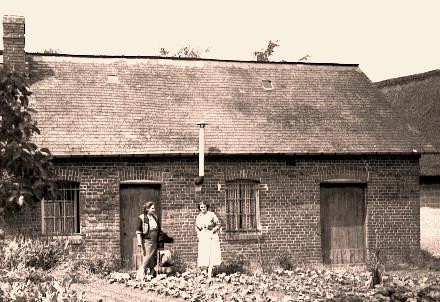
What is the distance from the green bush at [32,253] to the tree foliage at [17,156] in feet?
29.0

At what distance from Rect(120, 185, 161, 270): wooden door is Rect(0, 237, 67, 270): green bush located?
161cm

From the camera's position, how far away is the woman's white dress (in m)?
15.4

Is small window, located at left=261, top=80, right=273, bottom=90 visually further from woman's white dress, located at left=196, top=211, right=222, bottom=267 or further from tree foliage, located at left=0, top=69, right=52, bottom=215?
tree foliage, located at left=0, top=69, right=52, bottom=215

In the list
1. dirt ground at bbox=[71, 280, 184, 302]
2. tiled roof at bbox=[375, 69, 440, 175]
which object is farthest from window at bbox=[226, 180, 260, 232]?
tiled roof at bbox=[375, 69, 440, 175]

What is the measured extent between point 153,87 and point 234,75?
103 inches

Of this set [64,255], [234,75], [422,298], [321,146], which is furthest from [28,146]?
[234,75]

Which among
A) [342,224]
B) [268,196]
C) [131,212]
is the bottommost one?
[342,224]

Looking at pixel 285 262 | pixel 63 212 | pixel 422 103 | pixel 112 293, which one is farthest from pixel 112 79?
pixel 422 103

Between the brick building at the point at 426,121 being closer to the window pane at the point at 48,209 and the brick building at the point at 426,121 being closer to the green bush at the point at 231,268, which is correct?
the green bush at the point at 231,268

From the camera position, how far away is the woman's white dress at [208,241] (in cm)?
1540

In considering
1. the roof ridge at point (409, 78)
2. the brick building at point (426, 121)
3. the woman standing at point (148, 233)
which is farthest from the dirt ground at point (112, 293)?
the roof ridge at point (409, 78)

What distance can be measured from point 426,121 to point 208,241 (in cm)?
1211

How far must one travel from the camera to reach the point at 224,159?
1828cm

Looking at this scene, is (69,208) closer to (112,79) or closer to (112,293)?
(112,79)
